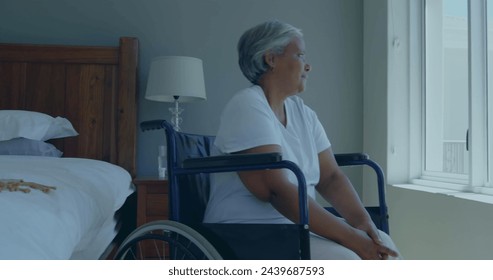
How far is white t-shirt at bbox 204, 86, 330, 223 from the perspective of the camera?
1.17 m

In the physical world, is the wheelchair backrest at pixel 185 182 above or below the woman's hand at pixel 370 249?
above

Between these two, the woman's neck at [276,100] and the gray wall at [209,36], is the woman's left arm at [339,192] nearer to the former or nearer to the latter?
the woman's neck at [276,100]

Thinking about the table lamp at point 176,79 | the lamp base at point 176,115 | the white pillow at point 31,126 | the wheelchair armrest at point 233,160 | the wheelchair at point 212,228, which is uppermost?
the table lamp at point 176,79

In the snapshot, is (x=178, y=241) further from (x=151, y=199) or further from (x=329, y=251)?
(x=151, y=199)

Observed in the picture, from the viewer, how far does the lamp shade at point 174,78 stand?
2.41 meters

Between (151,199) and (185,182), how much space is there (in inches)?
40.4

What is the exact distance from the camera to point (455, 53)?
90.0 inches

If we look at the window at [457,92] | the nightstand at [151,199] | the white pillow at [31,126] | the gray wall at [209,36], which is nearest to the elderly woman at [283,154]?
the window at [457,92]

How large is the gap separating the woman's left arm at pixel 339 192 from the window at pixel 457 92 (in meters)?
0.80

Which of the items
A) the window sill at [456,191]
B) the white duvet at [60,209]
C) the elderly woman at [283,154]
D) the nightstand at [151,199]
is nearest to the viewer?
the white duvet at [60,209]

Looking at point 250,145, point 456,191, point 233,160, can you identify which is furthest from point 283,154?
point 456,191

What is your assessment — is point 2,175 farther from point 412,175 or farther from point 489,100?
point 412,175

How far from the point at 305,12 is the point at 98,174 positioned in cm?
159

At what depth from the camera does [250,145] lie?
1.16 m
